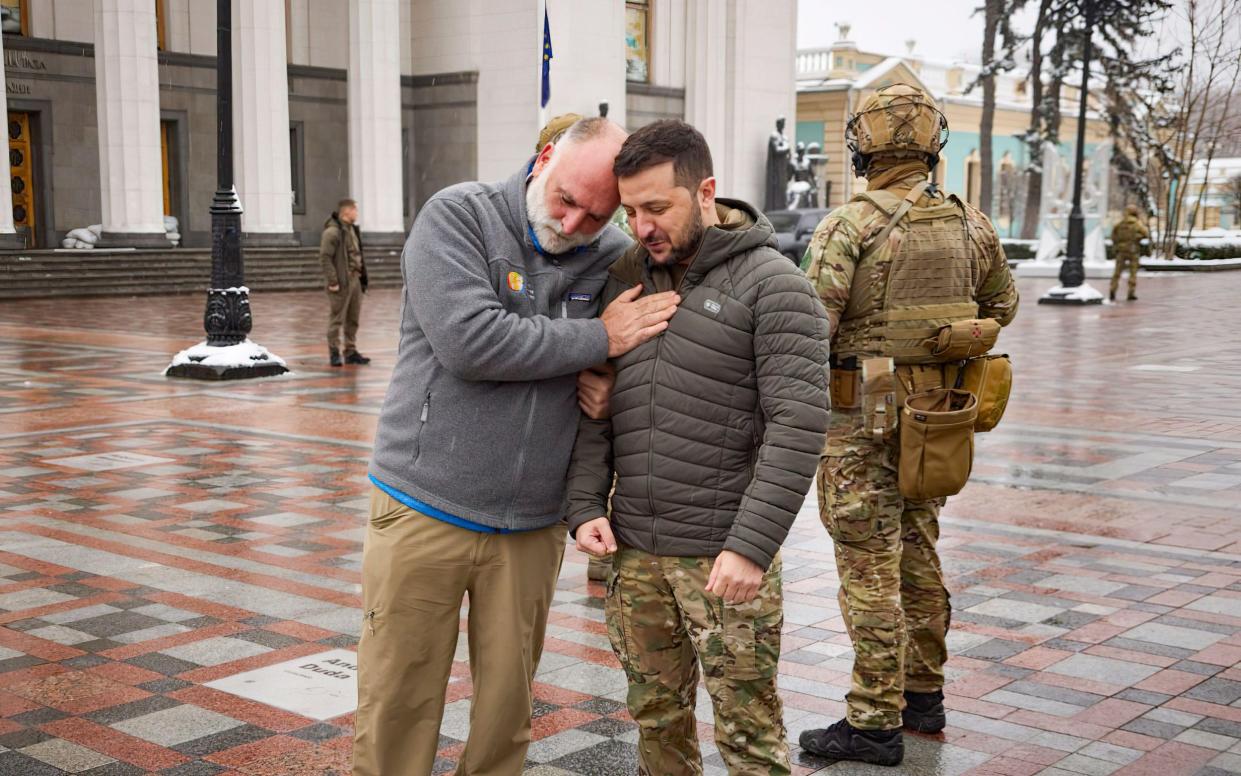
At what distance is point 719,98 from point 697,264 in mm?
40785

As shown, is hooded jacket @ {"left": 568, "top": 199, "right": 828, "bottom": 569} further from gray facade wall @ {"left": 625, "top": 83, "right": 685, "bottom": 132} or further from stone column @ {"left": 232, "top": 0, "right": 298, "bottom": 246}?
gray facade wall @ {"left": 625, "top": 83, "right": 685, "bottom": 132}

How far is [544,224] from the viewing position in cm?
306

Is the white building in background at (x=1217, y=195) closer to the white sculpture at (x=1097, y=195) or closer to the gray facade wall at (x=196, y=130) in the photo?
the white sculpture at (x=1097, y=195)

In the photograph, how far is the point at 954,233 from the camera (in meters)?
4.23

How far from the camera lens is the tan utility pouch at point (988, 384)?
4254 millimetres

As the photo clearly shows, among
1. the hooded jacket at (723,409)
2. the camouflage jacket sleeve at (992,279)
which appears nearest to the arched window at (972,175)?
the camouflage jacket sleeve at (992,279)

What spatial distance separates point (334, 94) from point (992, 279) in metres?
37.1

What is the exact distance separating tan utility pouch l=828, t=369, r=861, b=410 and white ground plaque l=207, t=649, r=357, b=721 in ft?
6.19

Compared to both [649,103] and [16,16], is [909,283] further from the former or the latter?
[649,103]

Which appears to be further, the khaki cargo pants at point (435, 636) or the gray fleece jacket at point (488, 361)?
the khaki cargo pants at point (435, 636)

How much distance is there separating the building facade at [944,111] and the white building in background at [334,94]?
11132 mm

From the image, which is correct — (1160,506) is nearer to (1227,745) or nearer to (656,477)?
Result: (1227,745)

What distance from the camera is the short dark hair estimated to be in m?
2.84

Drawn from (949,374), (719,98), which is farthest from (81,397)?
(719,98)
